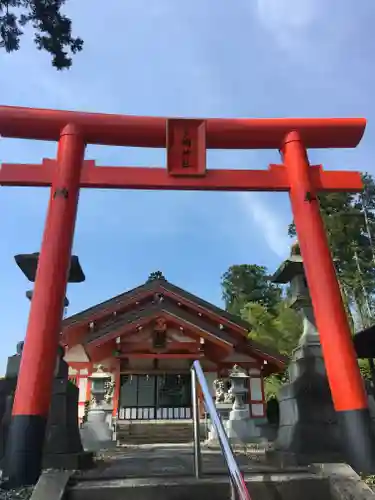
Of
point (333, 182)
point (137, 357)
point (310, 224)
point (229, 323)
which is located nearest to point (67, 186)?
point (310, 224)

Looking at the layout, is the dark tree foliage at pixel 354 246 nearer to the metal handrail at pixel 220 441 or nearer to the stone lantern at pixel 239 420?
the stone lantern at pixel 239 420

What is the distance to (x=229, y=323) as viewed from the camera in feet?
49.0

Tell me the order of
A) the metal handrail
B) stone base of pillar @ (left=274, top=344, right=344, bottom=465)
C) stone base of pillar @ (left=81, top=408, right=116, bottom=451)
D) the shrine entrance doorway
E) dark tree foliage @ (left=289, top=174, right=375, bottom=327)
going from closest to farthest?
the metal handrail < stone base of pillar @ (left=274, top=344, right=344, bottom=465) < stone base of pillar @ (left=81, top=408, right=116, bottom=451) < the shrine entrance doorway < dark tree foliage @ (left=289, top=174, right=375, bottom=327)

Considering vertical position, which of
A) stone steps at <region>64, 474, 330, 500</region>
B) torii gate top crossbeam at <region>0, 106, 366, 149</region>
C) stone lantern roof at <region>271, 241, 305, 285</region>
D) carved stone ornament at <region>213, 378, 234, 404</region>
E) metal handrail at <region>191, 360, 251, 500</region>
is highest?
torii gate top crossbeam at <region>0, 106, 366, 149</region>

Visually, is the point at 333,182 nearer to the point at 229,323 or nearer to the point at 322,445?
the point at 322,445

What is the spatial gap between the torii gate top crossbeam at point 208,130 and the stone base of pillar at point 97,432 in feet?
27.5

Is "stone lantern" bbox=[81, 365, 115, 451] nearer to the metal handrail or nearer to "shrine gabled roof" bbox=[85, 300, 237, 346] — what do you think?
"shrine gabled roof" bbox=[85, 300, 237, 346]

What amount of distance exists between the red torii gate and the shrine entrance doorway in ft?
34.5

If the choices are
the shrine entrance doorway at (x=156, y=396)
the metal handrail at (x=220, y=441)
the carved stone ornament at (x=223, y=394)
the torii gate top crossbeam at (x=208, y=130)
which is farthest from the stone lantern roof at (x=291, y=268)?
the shrine entrance doorway at (x=156, y=396)

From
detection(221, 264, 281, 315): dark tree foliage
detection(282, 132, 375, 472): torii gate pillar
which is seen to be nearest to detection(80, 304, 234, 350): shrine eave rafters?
detection(282, 132, 375, 472): torii gate pillar

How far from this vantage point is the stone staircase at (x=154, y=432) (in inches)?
502

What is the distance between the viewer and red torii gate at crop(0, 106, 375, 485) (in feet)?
14.6

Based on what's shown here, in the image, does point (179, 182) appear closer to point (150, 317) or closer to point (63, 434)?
point (63, 434)

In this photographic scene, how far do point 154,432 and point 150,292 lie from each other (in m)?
4.94
